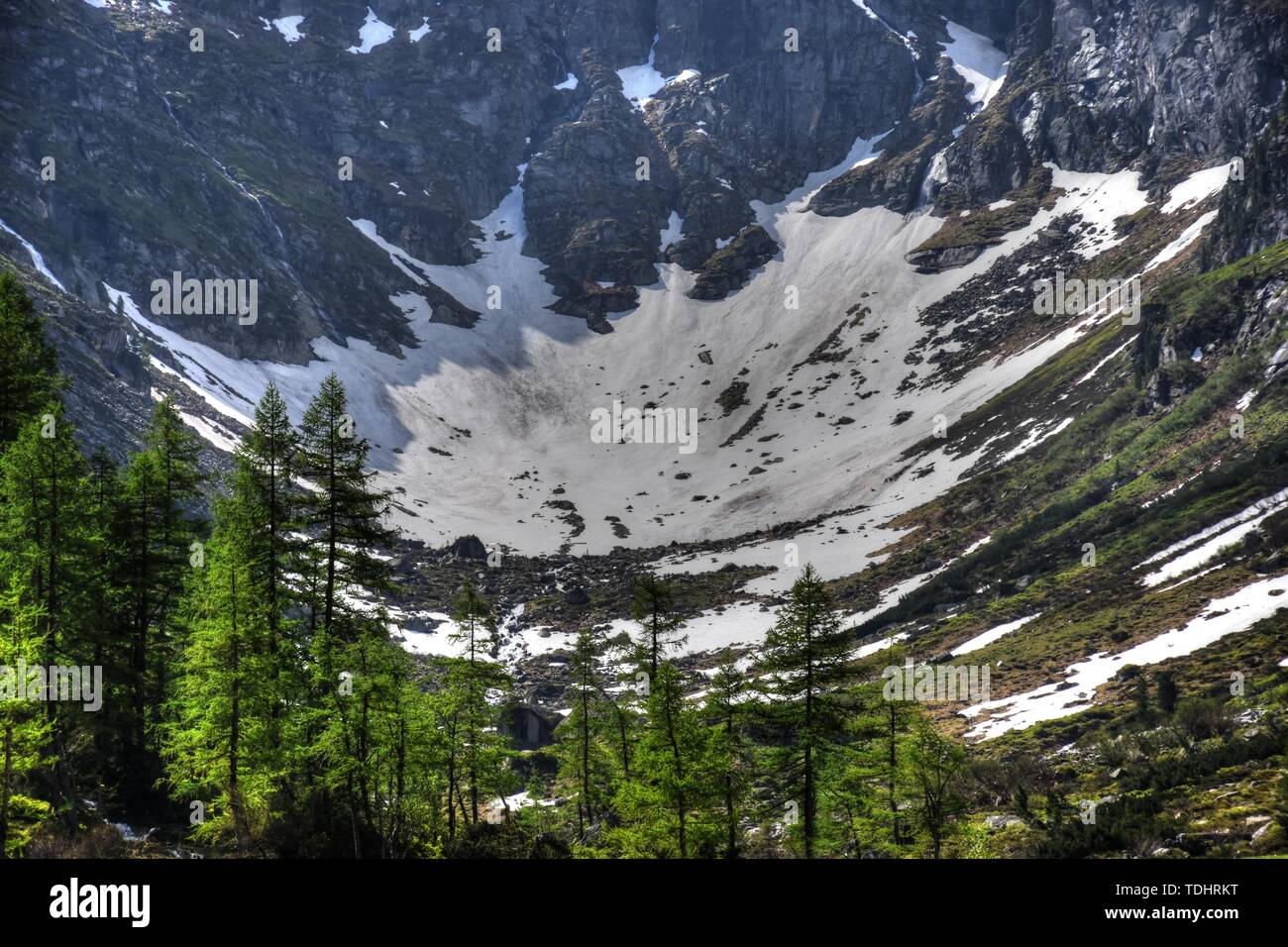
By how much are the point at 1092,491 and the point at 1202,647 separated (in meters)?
32.5

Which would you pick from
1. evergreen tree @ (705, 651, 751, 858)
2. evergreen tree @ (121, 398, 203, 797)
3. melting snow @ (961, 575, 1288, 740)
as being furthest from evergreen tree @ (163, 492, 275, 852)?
melting snow @ (961, 575, 1288, 740)

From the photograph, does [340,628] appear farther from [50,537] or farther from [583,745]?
[583,745]

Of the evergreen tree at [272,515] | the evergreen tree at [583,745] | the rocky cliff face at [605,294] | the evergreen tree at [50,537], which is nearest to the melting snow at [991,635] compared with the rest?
the evergreen tree at [583,745]

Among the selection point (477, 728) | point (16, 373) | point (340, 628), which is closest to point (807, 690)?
point (477, 728)

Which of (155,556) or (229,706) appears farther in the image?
(155,556)

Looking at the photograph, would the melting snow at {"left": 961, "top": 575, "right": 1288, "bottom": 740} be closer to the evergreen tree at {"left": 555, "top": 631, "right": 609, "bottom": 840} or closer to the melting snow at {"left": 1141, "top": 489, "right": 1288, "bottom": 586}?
the melting snow at {"left": 1141, "top": 489, "right": 1288, "bottom": 586}

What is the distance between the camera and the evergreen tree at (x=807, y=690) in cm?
2147

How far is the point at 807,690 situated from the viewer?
22.0 metres

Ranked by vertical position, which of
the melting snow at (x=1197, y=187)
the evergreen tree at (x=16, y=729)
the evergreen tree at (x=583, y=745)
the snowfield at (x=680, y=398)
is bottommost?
the evergreen tree at (x=583, y=745)

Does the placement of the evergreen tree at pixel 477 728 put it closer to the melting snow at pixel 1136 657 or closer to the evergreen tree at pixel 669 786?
the evergreen tree at pixel 669 786

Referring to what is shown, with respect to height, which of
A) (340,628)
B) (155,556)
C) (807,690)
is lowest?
(807,690)

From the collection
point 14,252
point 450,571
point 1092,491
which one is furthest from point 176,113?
point 1092,491

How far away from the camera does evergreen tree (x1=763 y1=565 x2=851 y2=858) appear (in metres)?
21.5

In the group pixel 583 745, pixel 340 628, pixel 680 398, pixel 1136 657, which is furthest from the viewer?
pixel 680 398
